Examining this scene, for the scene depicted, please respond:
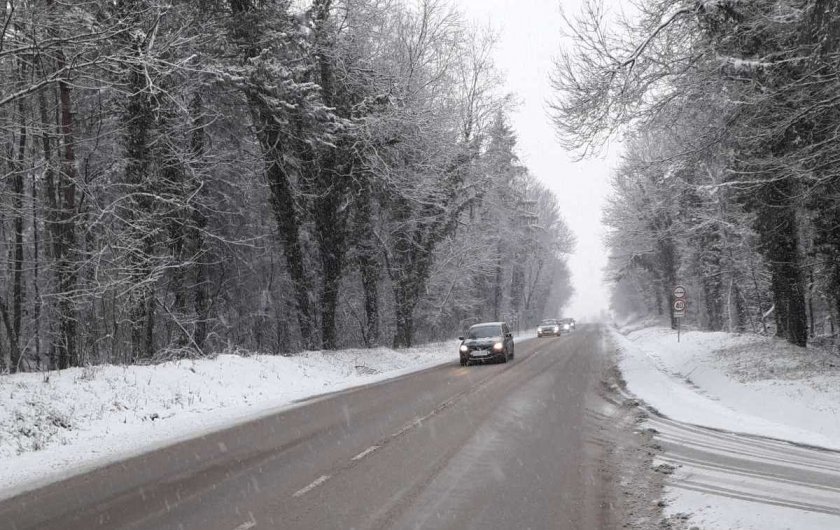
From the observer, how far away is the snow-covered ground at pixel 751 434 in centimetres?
542

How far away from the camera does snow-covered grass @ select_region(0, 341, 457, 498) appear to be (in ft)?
28.8

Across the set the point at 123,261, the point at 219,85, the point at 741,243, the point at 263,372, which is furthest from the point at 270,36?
the point at 741,243

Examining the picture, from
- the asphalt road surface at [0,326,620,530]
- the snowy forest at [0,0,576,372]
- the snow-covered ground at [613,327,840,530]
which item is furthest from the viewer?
the snowy forest at [0,0,576,372]

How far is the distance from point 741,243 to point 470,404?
79.8ft

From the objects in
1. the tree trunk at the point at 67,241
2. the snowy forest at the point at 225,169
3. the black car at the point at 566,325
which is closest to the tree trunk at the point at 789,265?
the snowy forest at the point at 225,169

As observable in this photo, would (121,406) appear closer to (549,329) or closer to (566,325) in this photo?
(549,329)

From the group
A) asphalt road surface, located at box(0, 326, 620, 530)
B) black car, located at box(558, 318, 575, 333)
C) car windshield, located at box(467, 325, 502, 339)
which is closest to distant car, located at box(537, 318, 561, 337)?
black car, located at box(558, 318, 575, 333)

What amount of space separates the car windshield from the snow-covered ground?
6.80 metres

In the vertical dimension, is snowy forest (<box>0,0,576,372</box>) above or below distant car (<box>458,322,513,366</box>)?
above

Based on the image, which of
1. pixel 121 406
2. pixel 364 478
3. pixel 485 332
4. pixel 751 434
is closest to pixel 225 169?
pixel 485 332

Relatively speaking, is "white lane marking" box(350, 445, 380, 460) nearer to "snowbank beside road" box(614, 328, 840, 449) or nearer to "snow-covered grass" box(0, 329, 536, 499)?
"snow-covered grass" box(0, 329, 536, 499)

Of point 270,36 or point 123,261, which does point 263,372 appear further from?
point 270,36

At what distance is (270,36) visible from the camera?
800 inches

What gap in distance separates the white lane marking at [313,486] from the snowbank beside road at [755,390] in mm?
6501
